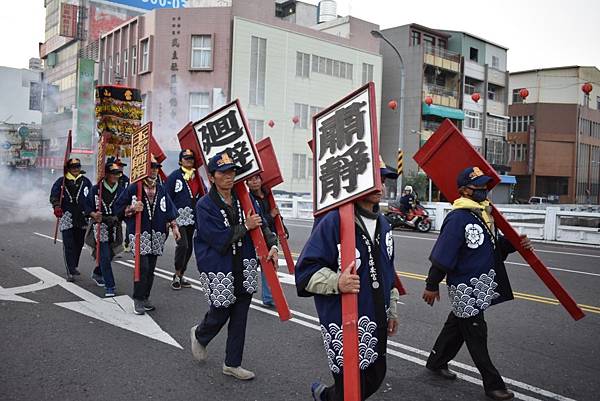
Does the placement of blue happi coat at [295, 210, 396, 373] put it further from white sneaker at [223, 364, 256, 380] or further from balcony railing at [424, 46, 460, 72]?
balcony railing at [424, 46, 460, 72]

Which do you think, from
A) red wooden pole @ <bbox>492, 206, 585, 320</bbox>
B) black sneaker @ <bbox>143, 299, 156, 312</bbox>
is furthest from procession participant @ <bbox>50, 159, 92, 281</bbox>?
red wooden pole @ <bbox>492, 206, 585, 320</bbox>

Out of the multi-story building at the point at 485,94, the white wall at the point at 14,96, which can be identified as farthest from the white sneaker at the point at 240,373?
the white wall at the point at 14,96

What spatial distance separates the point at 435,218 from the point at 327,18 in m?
28.3

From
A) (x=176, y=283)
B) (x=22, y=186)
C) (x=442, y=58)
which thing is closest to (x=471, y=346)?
(x=176, y=283)

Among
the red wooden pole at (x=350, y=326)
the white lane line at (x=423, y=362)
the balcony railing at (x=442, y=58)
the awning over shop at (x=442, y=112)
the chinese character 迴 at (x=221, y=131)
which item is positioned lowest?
the white lane line at (x=423, y=362)

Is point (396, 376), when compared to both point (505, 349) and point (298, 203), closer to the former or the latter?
point (505, 349)

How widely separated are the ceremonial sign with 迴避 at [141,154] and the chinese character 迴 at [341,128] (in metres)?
3.60

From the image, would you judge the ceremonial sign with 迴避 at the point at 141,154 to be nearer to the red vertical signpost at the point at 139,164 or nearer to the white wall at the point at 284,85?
the red vertical signpost at the point at 139,164

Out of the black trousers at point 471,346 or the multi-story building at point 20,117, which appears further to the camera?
the multi-story building at point 20,117

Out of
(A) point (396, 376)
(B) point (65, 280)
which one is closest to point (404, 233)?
(B) point (65, 280)

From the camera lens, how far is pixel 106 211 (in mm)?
7254

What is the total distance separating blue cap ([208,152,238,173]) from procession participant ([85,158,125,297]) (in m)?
2.87

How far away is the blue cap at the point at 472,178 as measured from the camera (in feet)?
14.0

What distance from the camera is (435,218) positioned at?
61.0 ft
